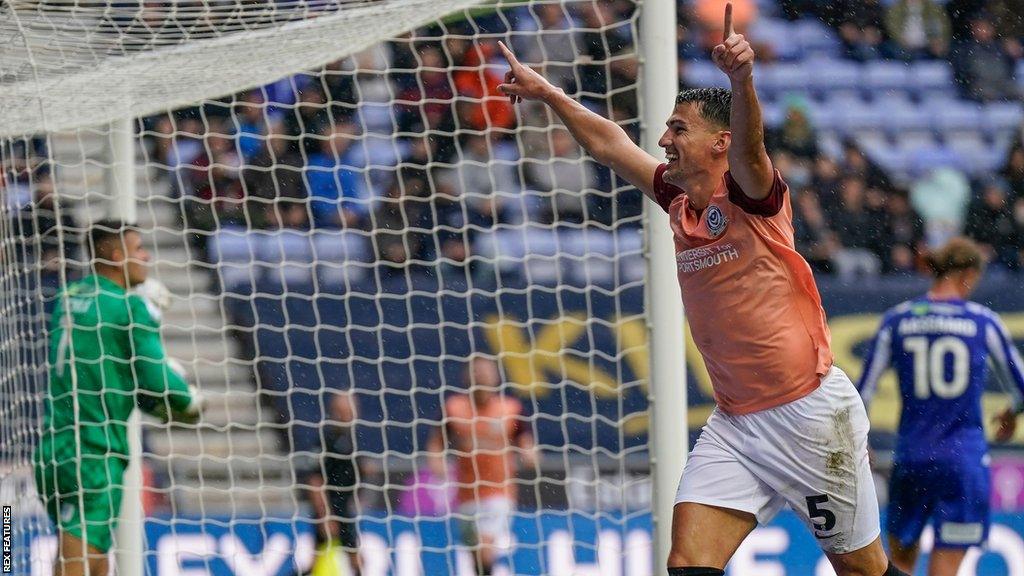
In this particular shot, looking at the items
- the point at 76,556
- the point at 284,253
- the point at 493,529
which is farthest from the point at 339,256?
the point at 76,556

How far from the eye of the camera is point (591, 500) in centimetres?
873

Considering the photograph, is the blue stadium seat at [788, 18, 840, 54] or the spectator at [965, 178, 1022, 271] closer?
the spectator at [965, 178, 1022, 271]

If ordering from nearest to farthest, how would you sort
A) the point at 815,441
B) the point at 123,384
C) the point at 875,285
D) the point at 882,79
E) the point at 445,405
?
the point at 815,441 < the point at 123,384 < the point at 445,405 < the point at 875,285 < the point at 882,79

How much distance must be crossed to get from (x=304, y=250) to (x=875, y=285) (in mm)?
3818

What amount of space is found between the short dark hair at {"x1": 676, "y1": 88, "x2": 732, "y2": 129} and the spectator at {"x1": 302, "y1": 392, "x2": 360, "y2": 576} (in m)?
4.10

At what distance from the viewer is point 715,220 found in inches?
148

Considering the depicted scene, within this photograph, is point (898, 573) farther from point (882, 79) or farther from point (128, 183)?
point (882, 79)

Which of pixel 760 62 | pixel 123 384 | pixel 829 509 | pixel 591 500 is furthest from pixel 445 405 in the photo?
pixel 829 509

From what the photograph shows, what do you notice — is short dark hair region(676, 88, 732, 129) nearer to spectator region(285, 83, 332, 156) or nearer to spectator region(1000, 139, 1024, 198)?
spectator region(285, 83, 332, 156)

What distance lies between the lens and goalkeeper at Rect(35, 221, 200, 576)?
5859 millimetres

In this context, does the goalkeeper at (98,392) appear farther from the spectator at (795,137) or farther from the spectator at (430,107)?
the spectator at (795,137)

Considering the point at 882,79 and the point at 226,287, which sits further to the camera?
the point at 882,79

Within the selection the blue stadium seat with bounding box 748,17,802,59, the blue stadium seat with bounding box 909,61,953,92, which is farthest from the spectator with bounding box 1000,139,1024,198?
the blue stadium seat with bounding box 748,17,802,59

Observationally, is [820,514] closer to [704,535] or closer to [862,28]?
[704,535]
